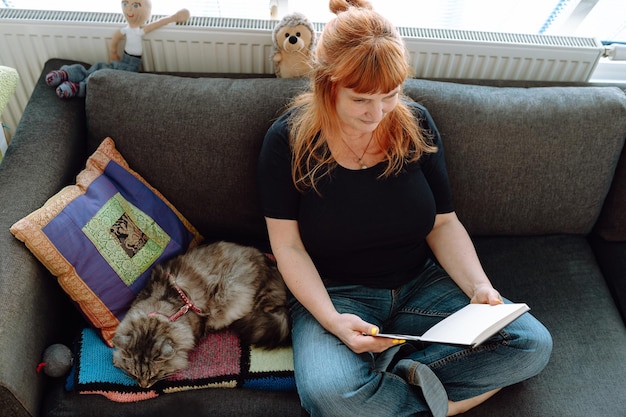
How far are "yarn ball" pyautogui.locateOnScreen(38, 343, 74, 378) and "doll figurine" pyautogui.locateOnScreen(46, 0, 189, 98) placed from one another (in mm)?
783

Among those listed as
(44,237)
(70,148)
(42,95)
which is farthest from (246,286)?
(42,95)

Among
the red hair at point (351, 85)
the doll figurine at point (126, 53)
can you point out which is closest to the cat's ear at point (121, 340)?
the red hair at point (351, 85)

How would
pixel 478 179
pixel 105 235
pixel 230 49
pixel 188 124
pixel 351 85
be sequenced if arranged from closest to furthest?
pixel 351 85, pixel 105 235, pixel 188 124, pixel 478 179, pixel 230 49

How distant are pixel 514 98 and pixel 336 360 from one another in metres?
1.00

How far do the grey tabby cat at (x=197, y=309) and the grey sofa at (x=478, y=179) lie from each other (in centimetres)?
12

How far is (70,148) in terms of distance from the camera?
1.66 m

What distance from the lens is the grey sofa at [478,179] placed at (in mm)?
1479

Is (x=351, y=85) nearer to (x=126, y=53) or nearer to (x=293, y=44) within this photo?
(x=293, y=44)

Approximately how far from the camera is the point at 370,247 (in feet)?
4.97

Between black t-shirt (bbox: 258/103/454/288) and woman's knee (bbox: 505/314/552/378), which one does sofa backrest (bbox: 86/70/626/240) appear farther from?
woman's knee (bbox: 505/314/552/378)

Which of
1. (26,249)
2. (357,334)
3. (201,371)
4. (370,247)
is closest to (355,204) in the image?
(370,247)

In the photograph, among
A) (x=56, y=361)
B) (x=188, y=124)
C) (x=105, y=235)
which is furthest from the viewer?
(x=188, y=124)

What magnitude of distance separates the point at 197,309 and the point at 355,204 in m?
0.53

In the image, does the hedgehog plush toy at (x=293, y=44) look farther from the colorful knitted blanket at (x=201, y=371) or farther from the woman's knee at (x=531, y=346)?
the woman's knee at (x=531, y=346)
